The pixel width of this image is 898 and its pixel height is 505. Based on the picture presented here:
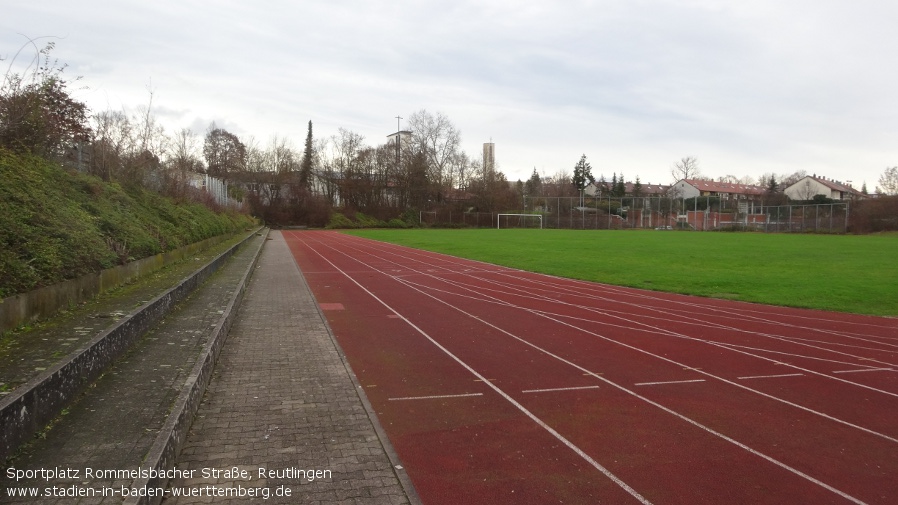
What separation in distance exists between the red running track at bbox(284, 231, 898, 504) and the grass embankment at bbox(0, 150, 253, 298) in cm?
387

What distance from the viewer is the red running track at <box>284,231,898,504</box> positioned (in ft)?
13.6

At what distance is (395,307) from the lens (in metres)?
11.8

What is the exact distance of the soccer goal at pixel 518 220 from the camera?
76.5 meters

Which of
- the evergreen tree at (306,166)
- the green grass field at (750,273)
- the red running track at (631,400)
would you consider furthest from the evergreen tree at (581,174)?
the red running track at (631,400)

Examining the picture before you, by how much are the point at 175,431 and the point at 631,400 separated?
14.3 feet

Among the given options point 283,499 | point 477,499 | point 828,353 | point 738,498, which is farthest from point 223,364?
point 828,353

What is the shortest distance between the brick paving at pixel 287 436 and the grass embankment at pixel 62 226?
239 cm

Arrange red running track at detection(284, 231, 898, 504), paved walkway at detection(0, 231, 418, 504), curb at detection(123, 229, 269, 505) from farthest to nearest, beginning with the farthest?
red running track at detection(284, 231, 898, 504), paved walkway at detection(0, 231, 418, 504), curb at detection(123, 229, 269, 505)

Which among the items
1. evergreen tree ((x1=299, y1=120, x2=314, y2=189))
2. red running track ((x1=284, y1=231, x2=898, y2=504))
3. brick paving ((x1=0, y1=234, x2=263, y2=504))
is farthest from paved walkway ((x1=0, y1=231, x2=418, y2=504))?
evergreen tree ((x1=299, y1=120, x2=314, y2=189))

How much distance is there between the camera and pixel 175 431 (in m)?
4.25

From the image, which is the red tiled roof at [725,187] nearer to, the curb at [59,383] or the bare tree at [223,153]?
the bare tree at [223,153]

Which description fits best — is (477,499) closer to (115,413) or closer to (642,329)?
(115,413)

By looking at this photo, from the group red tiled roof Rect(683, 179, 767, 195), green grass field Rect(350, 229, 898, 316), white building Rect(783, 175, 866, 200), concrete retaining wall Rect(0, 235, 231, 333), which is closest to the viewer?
concrete retaining wall Rect(0, 235, 231, 333)

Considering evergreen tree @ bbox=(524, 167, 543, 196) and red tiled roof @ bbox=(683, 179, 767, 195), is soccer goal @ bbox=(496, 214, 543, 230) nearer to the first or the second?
evergreen tree @ bbox=(524, 167, 543, 196)
